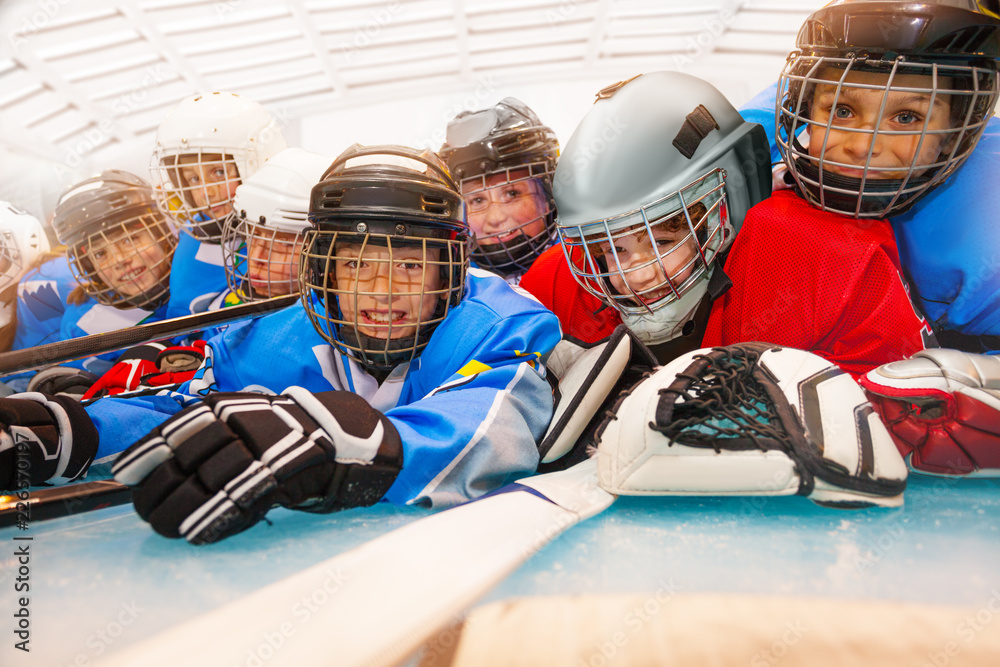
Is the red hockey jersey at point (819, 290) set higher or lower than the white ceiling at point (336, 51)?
lower

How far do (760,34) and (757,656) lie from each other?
2964 mm

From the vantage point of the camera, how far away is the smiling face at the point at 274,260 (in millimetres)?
1739

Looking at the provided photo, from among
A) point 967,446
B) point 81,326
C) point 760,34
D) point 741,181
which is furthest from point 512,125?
point 81,326

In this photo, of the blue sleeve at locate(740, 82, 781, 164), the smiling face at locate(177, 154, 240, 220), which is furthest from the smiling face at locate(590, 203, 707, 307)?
the smiling face at locate(177, 154, 240, 220)

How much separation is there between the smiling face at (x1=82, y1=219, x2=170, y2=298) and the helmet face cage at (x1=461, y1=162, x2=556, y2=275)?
1.10 meters

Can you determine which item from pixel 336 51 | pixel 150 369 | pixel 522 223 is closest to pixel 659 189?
pixel 522 223

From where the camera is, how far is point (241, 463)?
0.77m

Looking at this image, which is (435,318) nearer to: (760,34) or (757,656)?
(757,656)

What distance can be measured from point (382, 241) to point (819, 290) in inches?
33.0

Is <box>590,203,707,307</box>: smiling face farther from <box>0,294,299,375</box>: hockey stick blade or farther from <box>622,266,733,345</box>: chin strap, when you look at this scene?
<box>0,294,299,375</box>: hockey stick blade

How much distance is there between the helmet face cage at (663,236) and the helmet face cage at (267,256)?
85 centimetres

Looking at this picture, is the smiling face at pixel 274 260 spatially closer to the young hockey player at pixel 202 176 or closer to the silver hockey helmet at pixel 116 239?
the young hockey player at pixel 202 176

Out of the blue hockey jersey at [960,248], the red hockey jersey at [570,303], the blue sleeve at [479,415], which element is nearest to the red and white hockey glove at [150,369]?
the blue sleeve at [479,415]

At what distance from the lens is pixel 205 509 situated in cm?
76
